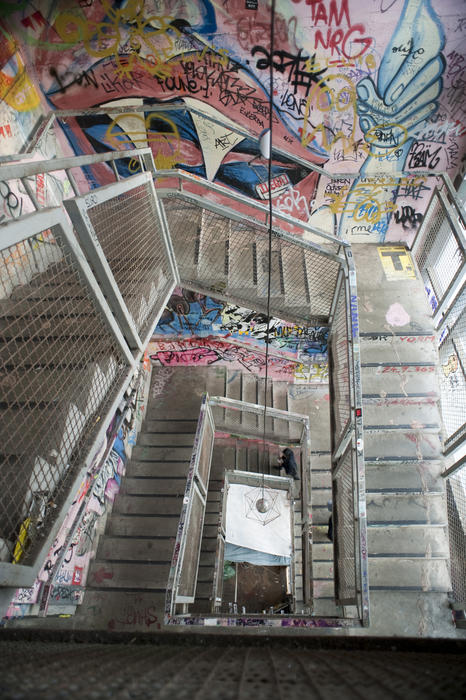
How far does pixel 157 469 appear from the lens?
26.5 ft

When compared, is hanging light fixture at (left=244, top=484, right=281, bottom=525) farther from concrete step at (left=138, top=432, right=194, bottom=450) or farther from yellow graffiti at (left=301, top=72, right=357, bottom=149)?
yellow graffiti at (left=301, top=72, right=357, bottom=149)

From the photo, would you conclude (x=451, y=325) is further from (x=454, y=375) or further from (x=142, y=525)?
(x=142, y=525)

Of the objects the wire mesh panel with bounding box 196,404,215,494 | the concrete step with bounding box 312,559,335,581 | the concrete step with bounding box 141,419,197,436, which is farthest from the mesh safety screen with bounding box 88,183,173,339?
the concrete step with bounding box 312,559,335,581

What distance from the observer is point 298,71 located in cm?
509

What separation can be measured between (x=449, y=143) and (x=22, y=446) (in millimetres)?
6603

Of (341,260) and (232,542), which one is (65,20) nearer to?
(341,260)

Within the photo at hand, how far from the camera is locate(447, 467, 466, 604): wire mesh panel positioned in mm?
4457

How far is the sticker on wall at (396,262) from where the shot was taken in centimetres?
669

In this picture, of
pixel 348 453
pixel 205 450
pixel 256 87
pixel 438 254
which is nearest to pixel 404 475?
pixel 348 453

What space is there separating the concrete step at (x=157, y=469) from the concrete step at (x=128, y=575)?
1814mm

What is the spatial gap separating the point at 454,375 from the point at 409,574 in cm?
268

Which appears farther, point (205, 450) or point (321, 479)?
point (321, 479)

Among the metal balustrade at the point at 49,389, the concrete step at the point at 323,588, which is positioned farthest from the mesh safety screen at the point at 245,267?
the concrete step at the point at 323,588

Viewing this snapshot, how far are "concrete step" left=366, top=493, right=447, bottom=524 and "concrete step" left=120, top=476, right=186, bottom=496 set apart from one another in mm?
3924
